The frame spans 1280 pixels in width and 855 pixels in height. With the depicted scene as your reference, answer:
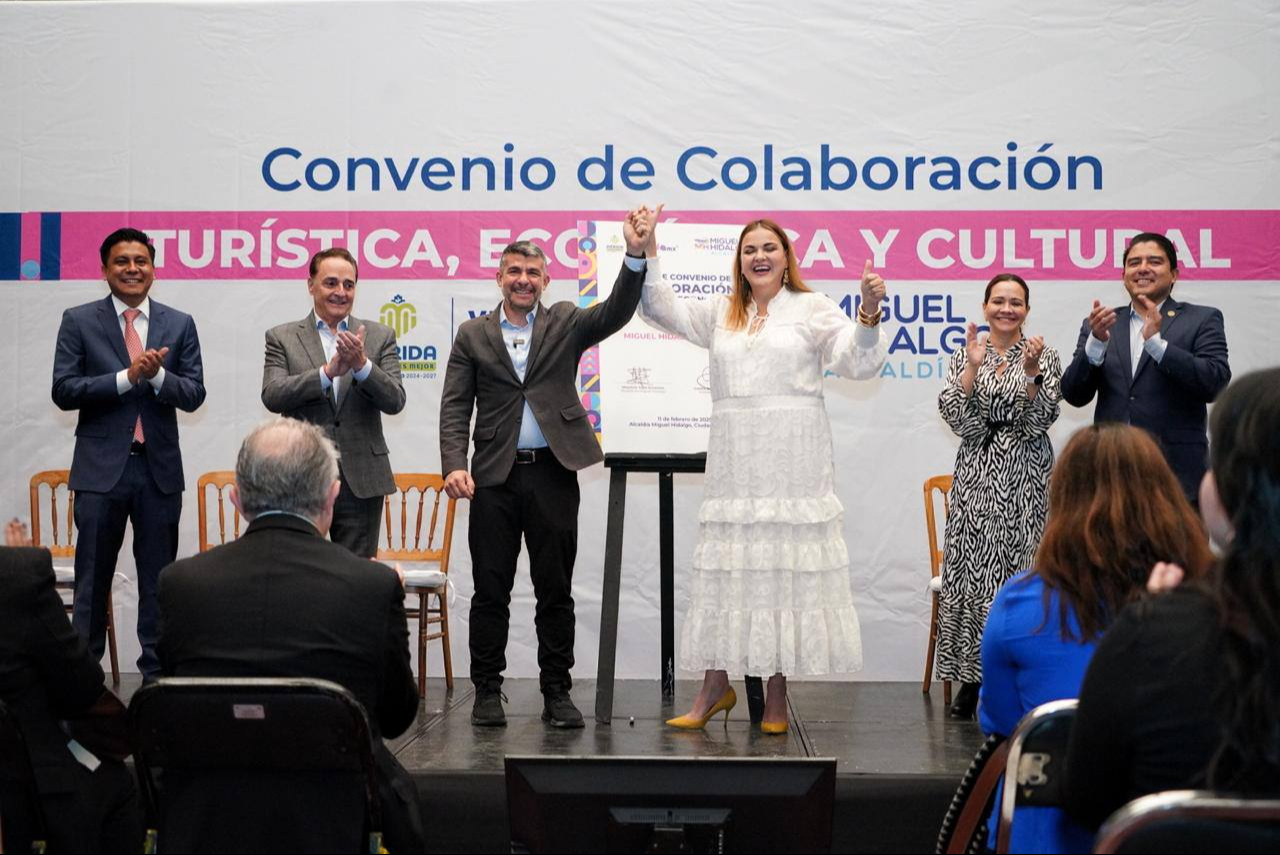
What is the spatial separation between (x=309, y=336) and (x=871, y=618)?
2.87m

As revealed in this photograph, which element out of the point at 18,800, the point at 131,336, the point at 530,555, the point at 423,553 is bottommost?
the point at 18,800

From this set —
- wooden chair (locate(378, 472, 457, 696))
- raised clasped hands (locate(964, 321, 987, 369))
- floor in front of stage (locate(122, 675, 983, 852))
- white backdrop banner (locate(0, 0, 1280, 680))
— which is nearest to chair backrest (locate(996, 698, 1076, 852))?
floor in front of stage (locate(122, 675, 983, 852))

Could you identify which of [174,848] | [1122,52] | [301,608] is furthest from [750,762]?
[1122,52]

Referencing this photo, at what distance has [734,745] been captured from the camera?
3912 millimetres

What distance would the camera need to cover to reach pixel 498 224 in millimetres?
5953

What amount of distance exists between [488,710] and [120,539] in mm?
1645

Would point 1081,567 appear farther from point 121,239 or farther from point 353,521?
point 121,239

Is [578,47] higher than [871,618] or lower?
higher

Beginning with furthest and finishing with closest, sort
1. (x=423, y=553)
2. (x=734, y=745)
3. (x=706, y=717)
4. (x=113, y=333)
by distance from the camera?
(x=423, y=553) → (x=113, y=333) → (x=706, y=717) → (x=734, y=745)

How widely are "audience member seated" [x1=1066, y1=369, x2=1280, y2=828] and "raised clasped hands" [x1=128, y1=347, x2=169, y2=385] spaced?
12.1ft

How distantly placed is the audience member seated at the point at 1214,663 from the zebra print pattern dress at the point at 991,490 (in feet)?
10.3

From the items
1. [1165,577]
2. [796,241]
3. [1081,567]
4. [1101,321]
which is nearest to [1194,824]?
[1165,577]

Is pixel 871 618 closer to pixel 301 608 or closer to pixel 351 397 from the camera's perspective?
pixel 351 397

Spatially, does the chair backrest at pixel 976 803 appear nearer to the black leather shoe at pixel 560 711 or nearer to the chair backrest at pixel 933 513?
the black leather shoe at pixel 560 711
